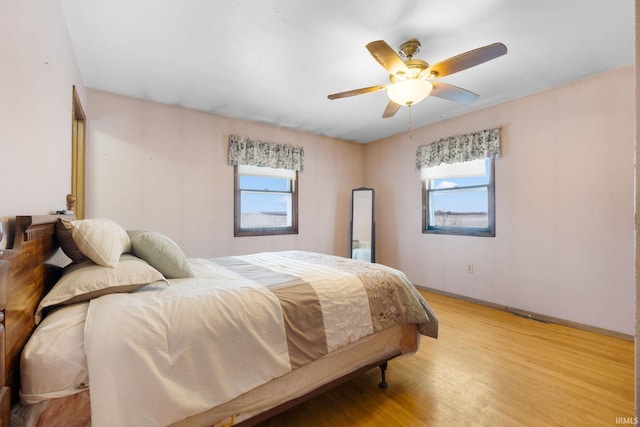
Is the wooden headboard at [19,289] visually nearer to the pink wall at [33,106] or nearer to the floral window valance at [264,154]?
the pink wall at [33,106]

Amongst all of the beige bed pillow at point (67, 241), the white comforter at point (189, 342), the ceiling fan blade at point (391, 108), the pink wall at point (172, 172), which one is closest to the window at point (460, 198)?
the ceiling fan blade at point (391, 108)

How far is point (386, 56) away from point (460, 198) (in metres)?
2.72

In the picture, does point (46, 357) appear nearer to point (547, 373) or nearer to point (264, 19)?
point (264, 19)

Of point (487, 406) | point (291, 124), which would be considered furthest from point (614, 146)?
point (291, 124)

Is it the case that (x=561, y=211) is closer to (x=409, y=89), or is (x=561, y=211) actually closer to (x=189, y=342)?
(x=409, y=89)

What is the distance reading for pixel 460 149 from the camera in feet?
12.2

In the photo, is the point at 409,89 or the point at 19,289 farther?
the point at 409,89

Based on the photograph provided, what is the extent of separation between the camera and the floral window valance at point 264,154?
3.79m

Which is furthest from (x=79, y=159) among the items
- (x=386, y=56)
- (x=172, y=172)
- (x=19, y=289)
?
(x=386, y=56)

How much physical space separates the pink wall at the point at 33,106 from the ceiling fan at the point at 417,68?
1.69m

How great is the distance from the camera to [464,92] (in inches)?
88.2

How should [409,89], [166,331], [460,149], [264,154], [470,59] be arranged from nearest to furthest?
1. [166,331]
2. [470,59]
3. [409,89]
4. [460,149]
5. [264,154]

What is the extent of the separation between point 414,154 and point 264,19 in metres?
3.10

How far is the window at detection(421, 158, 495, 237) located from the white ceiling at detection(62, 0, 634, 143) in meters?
0.93
